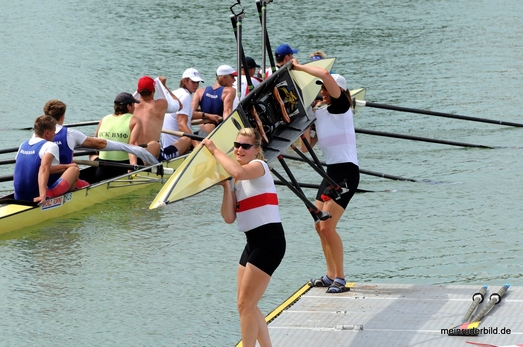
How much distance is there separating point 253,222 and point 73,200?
5208mm

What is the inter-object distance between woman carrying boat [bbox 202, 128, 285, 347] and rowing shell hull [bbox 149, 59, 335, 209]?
0.20 metres

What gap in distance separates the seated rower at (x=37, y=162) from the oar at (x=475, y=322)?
16.7 ft

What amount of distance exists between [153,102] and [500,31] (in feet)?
52.8

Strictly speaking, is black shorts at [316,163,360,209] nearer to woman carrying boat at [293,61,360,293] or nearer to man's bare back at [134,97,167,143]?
woman carrying boat at [293,61,360,293]

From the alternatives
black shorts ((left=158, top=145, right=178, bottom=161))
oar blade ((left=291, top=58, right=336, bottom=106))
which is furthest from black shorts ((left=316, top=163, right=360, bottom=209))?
black shorts ((left=158, top=145, right=178, bottom=161))

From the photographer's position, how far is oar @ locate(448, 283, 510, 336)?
21.9 feet

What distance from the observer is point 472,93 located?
18969 mm

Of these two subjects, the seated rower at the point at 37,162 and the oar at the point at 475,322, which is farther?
the seated rower at the point at 37,162

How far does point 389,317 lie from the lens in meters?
7.15

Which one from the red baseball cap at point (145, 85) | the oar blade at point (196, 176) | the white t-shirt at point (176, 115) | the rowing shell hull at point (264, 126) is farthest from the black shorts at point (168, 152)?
the oar blade at point (196, 176)

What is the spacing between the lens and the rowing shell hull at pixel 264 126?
6543mm

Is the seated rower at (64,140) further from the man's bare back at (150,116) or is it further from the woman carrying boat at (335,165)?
the woman carrying boat at (335,165)

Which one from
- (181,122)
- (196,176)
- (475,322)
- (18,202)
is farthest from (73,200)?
(475,322)

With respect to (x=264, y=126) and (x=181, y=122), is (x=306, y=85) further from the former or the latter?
(x=181, y=122)
